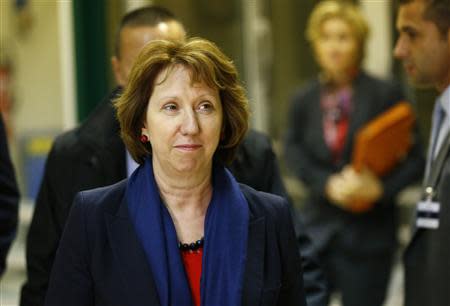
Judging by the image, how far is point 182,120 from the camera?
7.07ft

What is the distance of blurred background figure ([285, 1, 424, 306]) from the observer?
4527 millimetres

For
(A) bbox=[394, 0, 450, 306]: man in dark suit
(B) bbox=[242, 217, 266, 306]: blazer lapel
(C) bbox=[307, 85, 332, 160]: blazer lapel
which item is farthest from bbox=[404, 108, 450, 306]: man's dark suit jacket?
(C) bbox=[307, 85, 332, 160]: blazer lapel

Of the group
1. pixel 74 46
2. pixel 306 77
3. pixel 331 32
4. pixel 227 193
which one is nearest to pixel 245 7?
pixel 306 77

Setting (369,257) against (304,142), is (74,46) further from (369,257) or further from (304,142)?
(369,257)

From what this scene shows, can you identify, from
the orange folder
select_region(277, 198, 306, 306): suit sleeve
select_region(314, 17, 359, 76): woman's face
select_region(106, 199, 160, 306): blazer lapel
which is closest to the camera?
select_region(106, 199, 160, 306): blazer lapel

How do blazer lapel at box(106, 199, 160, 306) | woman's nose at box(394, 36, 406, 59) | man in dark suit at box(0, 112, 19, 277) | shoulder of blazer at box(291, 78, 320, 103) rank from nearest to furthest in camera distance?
blazer lapel at box(106, 199, 160, 306)
man in dark suit at box(0, 112, 19, 277)
woman's nose at box(394, 36, 406, 59)
shoulder of blazer at box(291, 78, 320, 103)

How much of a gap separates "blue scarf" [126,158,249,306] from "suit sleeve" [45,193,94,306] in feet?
0.45

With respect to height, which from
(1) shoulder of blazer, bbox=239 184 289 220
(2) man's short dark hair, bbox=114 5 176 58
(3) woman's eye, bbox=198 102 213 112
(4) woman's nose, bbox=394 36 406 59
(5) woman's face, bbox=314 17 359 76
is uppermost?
(2) man's short dark hair, bbox=114 5 176 58

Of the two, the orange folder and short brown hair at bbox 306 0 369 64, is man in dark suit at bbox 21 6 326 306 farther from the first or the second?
short brown hair at bbox 306 0 369 64

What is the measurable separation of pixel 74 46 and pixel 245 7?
63.0 inches

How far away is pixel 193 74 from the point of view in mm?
2166

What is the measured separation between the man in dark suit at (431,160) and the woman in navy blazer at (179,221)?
2.88ft

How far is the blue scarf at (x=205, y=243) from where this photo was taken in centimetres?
211

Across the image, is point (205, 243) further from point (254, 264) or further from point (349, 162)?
point (349, 162)
